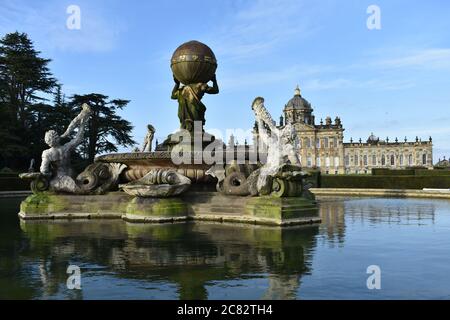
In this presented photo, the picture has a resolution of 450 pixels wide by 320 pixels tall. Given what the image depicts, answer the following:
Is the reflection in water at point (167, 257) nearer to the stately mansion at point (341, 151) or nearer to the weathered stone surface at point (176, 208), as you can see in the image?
the weathered stone surface at point (176, 208)

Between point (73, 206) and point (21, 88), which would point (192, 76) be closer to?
point (73, 206)

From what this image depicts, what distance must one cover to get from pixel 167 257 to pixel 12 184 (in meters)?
23.7

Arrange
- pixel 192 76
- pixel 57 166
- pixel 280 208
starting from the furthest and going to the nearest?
pixel 192 76 < pixel 57 166 < pixel 280 208

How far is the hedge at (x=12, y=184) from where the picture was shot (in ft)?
87.8

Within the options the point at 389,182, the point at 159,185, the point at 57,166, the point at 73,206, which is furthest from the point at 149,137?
the point at 389,182

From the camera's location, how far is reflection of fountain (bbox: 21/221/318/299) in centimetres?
557

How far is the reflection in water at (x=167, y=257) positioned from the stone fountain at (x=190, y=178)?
2.24ft

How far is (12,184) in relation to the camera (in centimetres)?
2725

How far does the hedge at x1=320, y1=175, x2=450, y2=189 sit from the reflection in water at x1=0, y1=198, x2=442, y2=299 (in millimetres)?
18065

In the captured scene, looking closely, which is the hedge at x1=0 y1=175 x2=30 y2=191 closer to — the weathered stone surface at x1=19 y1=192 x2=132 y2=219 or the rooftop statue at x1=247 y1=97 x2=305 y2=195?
the weathered stone surface at x1=19 y1=192 x2=132 y2=219

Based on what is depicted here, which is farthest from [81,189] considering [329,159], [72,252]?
[329,159]

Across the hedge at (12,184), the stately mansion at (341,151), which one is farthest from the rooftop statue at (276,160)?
the stately mansion at (341,151)

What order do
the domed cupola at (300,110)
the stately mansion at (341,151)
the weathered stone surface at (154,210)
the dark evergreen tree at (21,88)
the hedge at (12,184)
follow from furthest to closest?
1. the domed cupola at (300,110)
2. the stately mansion at (341,151)
3. the dark evergreen tree at (21,88)
4. the hedge at (12,184)
5. the weathered stone surface at (154,210)
